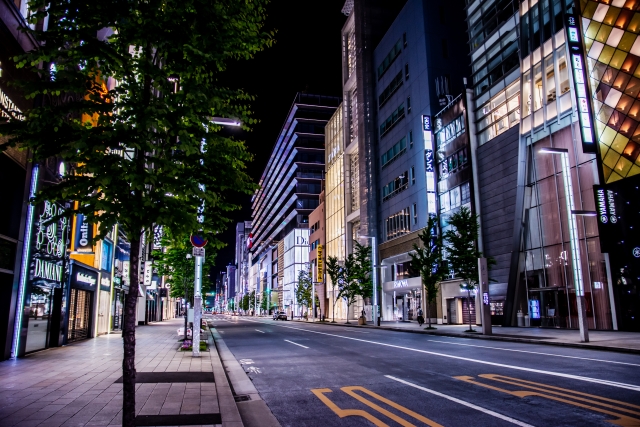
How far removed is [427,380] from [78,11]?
975 cm

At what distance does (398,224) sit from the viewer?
52500mm

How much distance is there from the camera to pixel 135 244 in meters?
5.59

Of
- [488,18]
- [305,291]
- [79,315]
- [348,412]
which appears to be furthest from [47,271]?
[305,291]

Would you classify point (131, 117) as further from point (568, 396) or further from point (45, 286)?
point (45, 286)

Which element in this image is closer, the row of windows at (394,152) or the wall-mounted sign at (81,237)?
the wall-mounted sign at (81,237)

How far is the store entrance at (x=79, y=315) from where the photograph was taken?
22.2 metres

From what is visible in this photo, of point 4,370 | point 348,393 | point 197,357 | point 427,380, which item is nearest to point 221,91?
point 348,393

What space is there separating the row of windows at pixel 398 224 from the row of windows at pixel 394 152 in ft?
22.7

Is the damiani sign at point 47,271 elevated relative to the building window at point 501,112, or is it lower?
lower

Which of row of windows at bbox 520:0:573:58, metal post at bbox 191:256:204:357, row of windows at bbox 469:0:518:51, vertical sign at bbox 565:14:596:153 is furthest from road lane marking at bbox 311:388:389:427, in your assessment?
row of windows at bbox 469:0:518:51

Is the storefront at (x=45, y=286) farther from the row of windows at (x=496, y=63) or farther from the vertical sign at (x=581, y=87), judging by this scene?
the row of windows at (x=496, y=63)

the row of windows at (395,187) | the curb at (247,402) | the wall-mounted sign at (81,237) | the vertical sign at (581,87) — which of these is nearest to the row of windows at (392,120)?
the row of windows at (395,187)

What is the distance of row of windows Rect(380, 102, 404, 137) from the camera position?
52.7m

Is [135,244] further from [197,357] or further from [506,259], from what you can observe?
[506,259]
